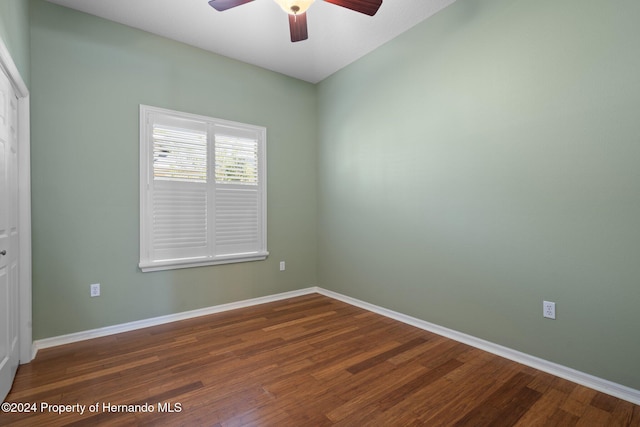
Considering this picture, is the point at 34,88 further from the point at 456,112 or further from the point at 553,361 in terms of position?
the point at 553,361

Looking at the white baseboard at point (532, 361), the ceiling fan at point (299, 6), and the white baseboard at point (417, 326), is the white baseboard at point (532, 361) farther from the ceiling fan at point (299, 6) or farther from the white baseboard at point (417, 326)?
the ceiling fan at point (299, 6)

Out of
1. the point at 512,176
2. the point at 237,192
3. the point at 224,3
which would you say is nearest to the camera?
the point at 224,3

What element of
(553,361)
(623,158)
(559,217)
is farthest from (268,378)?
(623,158)

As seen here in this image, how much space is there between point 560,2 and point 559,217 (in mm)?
1461

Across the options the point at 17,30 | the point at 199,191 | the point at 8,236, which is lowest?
the point at 8,236

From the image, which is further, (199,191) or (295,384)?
(199,191)

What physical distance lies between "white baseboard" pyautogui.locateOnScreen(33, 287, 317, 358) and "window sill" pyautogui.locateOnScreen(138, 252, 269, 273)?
49 cm

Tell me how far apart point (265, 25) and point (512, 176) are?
258 centimetres

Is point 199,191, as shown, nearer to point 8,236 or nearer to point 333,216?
point 8,236

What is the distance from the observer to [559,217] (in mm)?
2023

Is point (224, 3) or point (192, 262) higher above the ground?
point (224, 3)

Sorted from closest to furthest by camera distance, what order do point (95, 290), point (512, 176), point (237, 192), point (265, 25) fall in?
point (512, 176) < point (95, 290) < point (265, 25) < point (237, 192)

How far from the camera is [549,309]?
207 centimetres

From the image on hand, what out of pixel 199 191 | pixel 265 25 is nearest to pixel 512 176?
pixel 265 25
